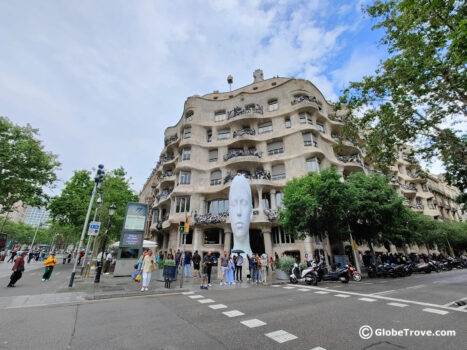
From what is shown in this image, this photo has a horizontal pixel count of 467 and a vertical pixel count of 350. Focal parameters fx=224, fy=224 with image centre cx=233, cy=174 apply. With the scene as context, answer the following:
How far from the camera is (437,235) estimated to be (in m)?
29.1

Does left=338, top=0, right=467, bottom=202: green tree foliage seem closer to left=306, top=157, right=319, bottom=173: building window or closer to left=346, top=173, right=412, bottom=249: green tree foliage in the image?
left=346, top=173, right=412, bottom=249: green tree foliage

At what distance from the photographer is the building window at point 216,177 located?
2657cm

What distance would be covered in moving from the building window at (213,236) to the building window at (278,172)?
8.50 meters

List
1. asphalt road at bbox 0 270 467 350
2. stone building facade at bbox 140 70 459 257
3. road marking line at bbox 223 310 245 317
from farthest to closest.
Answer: stone building facade at bbox 140 70 459 257 → road marking line at bbox 223 310 245 317 → asphalt road at bbox 0 270 467 350

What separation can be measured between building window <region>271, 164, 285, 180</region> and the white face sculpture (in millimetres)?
8861

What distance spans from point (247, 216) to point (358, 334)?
1240 centimetres

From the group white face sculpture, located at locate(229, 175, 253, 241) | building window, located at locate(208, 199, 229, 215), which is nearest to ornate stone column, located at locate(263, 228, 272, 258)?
building window, located at locate(208, 199, 229, 215)

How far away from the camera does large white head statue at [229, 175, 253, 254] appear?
16.3m

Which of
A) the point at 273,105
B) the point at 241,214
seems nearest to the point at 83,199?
the point at 241,214

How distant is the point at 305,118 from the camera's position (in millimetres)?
26422

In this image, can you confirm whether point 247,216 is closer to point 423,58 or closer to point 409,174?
point 423,58

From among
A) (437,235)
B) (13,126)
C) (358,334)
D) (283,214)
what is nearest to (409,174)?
(437,235)

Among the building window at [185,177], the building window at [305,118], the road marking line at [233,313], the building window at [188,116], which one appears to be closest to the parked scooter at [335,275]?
the road marking line at [233,313]

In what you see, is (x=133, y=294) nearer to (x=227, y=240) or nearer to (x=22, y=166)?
(x=227, y=240)
